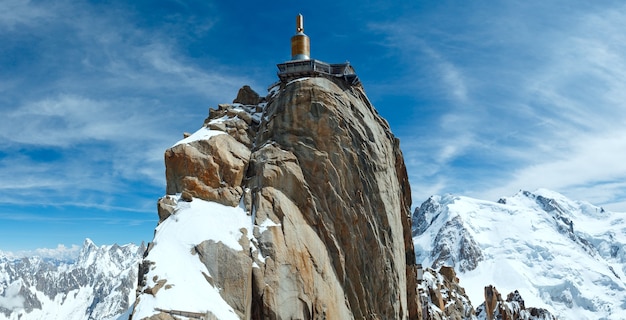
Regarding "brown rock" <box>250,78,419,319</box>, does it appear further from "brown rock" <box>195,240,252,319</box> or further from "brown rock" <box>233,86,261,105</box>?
"brown rock" <box>233,86,261,105</box>

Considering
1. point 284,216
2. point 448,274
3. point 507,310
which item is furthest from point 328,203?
point 507,310

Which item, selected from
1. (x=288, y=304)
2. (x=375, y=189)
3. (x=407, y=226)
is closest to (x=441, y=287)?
(x=407, y=226)

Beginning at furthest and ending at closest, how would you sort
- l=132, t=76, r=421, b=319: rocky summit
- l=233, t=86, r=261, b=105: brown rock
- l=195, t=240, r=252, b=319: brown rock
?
l=233, t=86, r=261, b=105: brown rock, l=132, t=76, r=421, b=319: rocky summit, l=195, t=240, r=252, b=319: brown rock

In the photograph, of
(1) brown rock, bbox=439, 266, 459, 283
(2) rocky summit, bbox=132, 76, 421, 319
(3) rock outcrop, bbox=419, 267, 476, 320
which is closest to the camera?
(2) rocky summit, bbox=132, 76, 421, 319

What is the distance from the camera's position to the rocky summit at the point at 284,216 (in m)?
34.7

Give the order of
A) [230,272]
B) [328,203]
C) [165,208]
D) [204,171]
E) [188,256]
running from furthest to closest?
[328,203], [204,171], [165,208], [230,272], [188,256]

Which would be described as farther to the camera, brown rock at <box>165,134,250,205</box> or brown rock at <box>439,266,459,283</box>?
brown rock at <box>439,266,459,283</box>

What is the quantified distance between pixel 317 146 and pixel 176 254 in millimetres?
15793

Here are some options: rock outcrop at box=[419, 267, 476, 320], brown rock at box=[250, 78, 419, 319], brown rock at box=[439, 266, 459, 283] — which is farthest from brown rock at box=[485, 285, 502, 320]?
brown rock at box=[250, 78, 419, 319]

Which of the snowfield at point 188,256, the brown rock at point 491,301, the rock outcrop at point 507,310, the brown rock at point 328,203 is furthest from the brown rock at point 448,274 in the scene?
the snowfield at point 188,256

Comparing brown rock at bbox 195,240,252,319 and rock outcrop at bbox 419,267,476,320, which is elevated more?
rock outcrop at bbox 419,267,476,320

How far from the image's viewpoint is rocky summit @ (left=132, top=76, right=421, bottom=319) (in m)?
34.7

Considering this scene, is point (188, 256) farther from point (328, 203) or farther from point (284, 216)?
point (328, 203)

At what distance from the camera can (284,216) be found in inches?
1597
